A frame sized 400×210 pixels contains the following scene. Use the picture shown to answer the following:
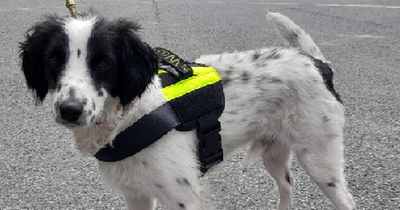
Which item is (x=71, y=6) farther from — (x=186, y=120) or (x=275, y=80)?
(x=275, y=80)

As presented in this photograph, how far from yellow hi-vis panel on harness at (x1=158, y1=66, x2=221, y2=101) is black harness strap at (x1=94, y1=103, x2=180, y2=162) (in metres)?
0.14

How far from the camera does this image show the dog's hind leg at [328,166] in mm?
3320

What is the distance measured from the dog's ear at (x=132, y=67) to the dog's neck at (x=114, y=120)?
0.19ft

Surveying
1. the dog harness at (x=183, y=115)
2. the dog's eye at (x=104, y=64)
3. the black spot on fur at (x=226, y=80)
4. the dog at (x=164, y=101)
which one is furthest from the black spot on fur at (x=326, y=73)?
the dog's eye at (x=104, y=64)

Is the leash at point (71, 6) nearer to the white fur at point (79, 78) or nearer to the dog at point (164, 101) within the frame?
the dog at point (164, 101)

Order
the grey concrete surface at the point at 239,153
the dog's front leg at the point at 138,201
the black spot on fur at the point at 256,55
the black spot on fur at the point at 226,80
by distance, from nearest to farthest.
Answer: the dog's front leg at the point at 138,201 < the black spot on fur at the point at 226,80 < the black spot on fur at the point at 256,55 < the grey concrete surface at the point at 239,153

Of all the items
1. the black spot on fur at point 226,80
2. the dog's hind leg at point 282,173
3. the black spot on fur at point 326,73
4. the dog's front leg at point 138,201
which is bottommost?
the dog's hind leg at point 282,173

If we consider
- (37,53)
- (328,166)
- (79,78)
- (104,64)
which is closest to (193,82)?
(104,64)

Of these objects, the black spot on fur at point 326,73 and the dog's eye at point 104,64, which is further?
the black spot on fur at point 326,73

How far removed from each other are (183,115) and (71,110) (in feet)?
2.19

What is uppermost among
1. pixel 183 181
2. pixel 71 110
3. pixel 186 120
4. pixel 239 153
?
pixel 71 110

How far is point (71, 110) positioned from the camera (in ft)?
7.85

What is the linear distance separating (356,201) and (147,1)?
9.79 meters

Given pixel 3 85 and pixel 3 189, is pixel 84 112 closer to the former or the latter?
pixel 3 189
